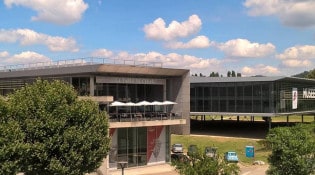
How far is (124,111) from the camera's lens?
53.2 metres

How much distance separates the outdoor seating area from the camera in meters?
50.3

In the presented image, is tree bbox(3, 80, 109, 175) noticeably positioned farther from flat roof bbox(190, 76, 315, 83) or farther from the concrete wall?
flat roof bbox(190, 76, 315, 83)

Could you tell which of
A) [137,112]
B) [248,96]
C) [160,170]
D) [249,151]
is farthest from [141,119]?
[248,96]

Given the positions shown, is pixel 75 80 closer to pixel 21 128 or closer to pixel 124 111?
pixel 124 111

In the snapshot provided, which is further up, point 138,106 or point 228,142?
point 138,106

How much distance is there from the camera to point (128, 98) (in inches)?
2181

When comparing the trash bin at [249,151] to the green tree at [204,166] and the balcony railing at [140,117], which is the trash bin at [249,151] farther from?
the green tree at [204,166]

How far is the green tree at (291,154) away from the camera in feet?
115

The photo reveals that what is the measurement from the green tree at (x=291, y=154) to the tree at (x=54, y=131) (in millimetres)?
13353

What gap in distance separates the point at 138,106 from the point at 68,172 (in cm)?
2327

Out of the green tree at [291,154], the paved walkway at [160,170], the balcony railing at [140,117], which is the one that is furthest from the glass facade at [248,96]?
the green tree at [291,154]

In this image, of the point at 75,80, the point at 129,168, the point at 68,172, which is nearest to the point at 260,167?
the point at 129,168

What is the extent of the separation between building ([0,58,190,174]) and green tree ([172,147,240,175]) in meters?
21.3

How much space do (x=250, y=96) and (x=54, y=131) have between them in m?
49.7
